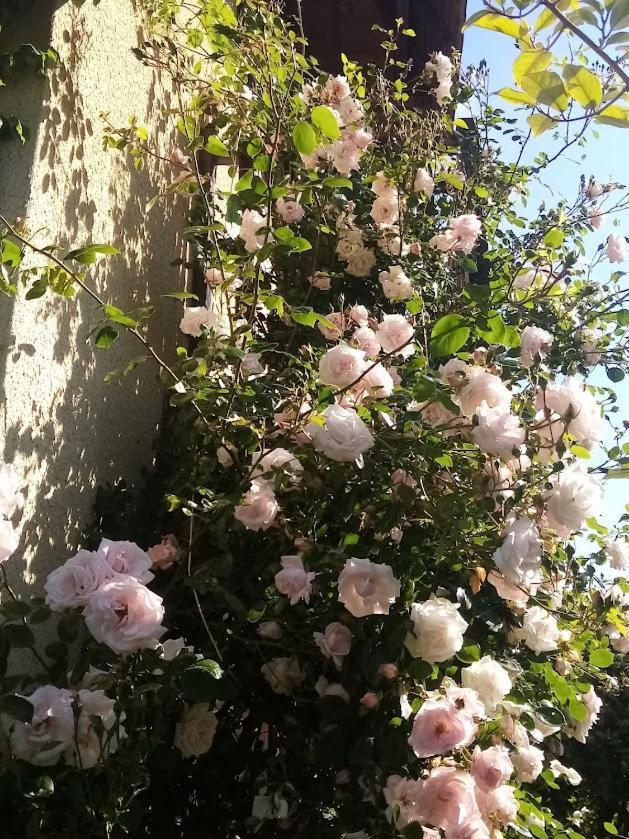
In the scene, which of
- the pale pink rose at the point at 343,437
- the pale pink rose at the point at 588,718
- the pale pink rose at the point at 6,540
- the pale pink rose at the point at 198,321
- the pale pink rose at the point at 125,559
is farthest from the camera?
the pale pink rose at the point at 198,321

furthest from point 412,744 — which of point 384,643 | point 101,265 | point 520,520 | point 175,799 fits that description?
point 101,265

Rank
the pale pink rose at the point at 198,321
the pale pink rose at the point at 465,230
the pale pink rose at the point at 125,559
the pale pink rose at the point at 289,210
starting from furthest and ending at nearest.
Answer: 1. the pale pink rose at the point at 465,230
2. the pale pink rose at the point at 289,210
3. the pale pink rose at the point at 198,321
4. the pale pink rose at the point at 125,559

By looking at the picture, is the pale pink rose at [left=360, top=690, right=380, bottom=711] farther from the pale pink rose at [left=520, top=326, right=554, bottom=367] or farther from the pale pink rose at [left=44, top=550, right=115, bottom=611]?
the pale pink rose at [left=520, top=326, right=554, bottom=367]

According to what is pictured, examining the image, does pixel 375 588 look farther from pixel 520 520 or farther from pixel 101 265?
pixel 101 265

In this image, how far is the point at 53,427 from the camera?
1.85 metres

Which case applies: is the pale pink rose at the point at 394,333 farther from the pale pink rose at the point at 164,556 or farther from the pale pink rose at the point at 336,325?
the pale pink rose at the point at 164,556

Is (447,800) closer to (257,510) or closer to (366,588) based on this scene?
(366,588)

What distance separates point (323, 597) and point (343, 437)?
44cm

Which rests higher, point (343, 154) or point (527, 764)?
point (343, 154)

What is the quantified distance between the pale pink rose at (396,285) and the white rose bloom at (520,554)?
1284 mm

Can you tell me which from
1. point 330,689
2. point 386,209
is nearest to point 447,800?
point 330,689

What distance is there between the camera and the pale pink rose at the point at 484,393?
166 cm

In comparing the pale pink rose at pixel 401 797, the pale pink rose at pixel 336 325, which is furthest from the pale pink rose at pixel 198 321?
the pale pink rose at pixel 401 797

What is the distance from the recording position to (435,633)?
148cm
